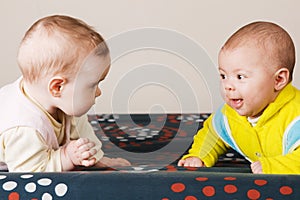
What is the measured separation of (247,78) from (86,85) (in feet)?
1.20

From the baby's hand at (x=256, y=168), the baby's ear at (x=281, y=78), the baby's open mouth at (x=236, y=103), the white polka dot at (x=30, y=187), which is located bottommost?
the baby's hand at (x=256, y=168)

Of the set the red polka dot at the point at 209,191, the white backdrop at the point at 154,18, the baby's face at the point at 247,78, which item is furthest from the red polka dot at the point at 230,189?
the white backdrop at the point at 154,18

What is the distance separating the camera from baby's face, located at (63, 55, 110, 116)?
5.03 ft

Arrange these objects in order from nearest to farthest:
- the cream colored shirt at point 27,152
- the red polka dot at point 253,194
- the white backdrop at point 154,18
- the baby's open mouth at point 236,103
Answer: the red polka dot at point 253,194 → the cream colored shirt at point 27,152 → the baby's open mouth at point 236,103 → the white backdrop at point 154,18

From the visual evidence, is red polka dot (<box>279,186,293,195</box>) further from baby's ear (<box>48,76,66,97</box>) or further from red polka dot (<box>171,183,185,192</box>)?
baby's ear (<box>48,76,66,97</box>)

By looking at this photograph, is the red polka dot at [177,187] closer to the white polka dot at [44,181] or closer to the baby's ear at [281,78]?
the white polka dot at [44,181]

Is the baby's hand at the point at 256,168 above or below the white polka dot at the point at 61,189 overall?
below

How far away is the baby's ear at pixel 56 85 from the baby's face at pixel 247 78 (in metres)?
0.37

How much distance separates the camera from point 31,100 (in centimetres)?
157

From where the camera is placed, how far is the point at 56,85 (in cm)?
155

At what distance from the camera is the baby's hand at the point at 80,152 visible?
1.53 m

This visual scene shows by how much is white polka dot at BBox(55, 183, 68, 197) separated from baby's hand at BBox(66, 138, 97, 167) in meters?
0.19

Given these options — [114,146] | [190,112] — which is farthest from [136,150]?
[190,112]

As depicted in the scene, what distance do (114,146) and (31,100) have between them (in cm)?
38
